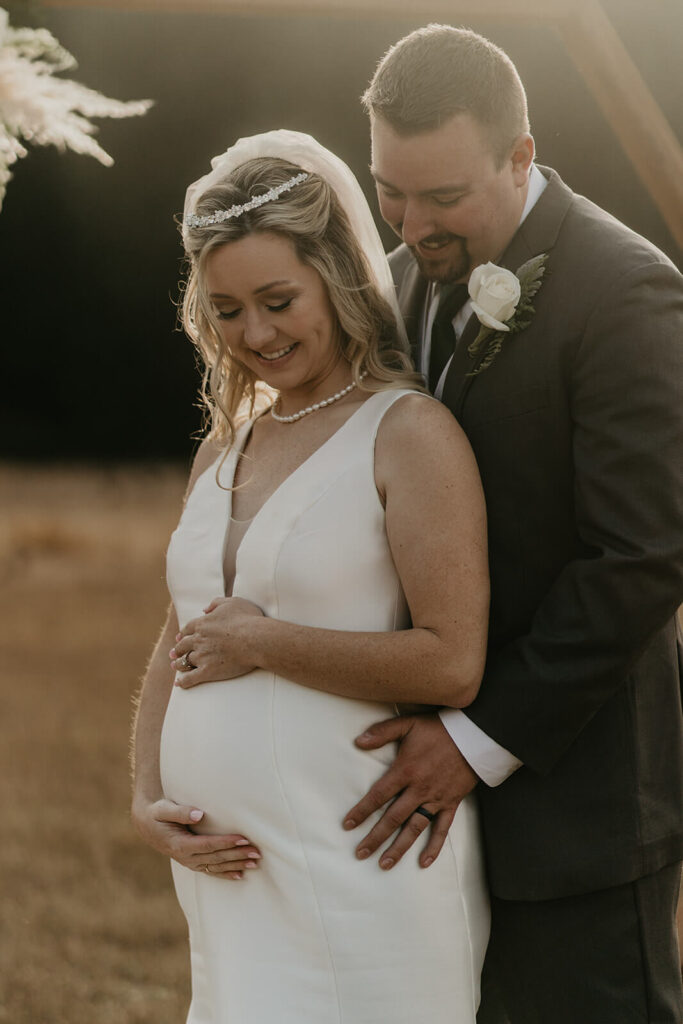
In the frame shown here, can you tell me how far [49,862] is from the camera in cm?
559

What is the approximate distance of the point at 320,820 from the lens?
2316mm

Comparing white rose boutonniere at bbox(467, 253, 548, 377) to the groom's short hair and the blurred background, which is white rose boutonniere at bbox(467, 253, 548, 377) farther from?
the blurred background

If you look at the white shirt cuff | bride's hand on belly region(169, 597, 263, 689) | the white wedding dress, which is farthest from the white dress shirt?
bride's hand on belly region(169, 597, 263, 689)

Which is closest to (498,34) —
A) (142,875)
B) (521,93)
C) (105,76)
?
(105,76)

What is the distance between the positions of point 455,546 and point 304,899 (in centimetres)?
73

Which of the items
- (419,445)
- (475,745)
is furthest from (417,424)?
(475,745)

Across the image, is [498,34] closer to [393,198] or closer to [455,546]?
[393,198]

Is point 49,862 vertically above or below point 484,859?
below

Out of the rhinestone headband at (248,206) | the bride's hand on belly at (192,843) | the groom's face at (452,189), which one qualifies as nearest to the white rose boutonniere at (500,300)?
the groom's face at (452,189)

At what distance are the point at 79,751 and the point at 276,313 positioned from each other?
5.24m

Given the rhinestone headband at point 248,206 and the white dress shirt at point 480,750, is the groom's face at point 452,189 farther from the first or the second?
the white dress shirt at point 480,750

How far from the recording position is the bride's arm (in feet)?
7.46

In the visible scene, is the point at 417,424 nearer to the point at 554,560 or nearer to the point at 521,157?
the point at 554,560

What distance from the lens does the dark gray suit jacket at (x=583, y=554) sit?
2.22m
